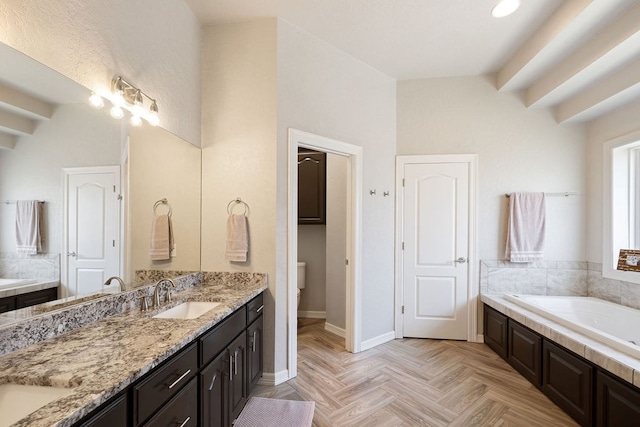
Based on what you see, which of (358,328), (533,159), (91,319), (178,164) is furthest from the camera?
(533,159)

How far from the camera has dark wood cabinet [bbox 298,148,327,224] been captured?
392cm

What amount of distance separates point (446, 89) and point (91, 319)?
3842 millimetres

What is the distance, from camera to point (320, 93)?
275cm

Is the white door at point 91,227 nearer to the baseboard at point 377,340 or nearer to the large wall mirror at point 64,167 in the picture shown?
the large wall mirror at point 64,167

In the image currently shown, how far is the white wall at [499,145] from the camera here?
3.19m

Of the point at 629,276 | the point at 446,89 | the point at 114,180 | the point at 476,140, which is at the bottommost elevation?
the point at 629,276

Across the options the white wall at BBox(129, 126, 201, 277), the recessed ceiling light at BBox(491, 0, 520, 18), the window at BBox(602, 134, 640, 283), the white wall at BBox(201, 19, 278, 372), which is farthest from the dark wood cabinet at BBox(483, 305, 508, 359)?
the white wall at BBox(129, 126, 201, 277)

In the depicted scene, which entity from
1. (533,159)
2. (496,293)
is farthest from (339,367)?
(533,159)

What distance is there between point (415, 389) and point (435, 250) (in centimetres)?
154

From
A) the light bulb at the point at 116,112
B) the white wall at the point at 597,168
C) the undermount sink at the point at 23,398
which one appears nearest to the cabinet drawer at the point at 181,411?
the undermount sink at the point at 23,398

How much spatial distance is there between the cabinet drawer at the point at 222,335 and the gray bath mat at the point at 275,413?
62cm

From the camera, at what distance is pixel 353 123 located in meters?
3.04

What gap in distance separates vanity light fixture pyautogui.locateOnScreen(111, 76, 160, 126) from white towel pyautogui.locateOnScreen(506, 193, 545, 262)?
3.53 meters

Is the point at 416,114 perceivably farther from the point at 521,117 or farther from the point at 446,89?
the point at 521,117
